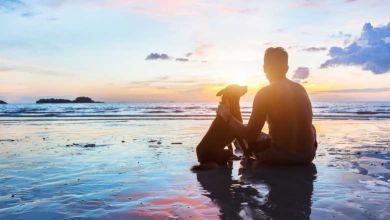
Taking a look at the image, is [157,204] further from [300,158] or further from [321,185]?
[300,158]

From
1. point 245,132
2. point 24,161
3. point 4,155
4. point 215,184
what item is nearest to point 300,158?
point 245,132

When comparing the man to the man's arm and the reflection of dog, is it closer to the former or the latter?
the man's arm

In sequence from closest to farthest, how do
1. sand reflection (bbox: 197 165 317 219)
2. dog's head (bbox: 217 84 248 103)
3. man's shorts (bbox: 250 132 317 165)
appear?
1. sand reflection (bbox: 197 165 317 219)
2. man's shorts (bbox: 250 132 317 165)
3. dog's head (bbox: 217 84 248 103)

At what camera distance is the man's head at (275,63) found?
661 centimetres

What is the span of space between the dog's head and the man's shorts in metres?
0.96

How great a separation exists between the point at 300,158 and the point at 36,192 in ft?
13.7

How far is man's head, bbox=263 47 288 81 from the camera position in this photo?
661cm

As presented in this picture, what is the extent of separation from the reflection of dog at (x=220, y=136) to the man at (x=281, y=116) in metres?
0.53

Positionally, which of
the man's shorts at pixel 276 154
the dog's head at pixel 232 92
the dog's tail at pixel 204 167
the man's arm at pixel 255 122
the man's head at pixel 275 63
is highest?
the man's head at pixel 275 63

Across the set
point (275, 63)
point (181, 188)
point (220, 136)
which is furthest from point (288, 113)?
point (181, 188)

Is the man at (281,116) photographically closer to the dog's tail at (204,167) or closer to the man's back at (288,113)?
the man's back at (288,113)

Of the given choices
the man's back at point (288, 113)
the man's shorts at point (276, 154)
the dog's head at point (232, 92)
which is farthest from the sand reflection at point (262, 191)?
the dog's head at point (232, 92)

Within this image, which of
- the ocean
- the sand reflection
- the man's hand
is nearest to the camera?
the sand reflection

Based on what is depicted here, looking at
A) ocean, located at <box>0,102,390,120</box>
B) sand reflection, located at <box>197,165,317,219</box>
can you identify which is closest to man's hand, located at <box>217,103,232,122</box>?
sand reflection, located at <box>197,165,317,219</box>
